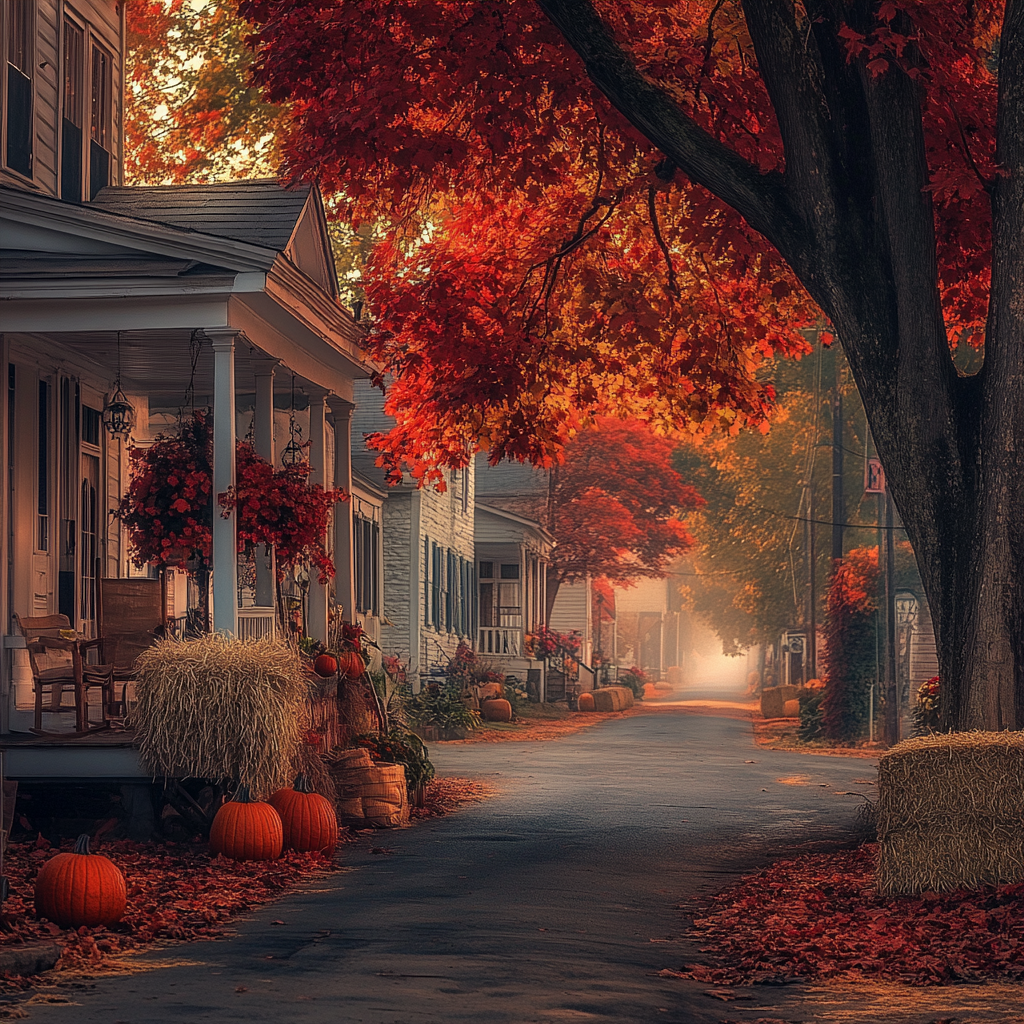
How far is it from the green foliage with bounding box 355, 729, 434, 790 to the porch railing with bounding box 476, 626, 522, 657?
2372 centimetres

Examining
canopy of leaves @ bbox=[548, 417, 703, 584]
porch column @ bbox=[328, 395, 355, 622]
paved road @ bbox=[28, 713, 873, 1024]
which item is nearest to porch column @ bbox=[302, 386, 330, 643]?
porch column @ bbox=[328, 395, 355, 622]

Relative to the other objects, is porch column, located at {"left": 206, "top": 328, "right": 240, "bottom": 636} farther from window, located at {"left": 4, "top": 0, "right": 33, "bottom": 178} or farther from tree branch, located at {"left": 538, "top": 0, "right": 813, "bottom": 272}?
tree branch, located at {"left": 538, "top": 0, "right": 813, "bottom": 272}

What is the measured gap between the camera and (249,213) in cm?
1398

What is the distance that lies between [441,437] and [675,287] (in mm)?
2750

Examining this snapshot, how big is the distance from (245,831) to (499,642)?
28654 mm

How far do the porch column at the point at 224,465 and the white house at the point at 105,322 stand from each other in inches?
0.6

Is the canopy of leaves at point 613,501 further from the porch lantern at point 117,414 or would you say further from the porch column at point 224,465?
the porch column at point 224,465

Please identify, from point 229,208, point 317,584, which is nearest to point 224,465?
point 229,208

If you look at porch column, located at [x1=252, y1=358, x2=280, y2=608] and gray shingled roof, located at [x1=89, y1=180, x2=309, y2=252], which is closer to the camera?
gray shingled roof, located at [x1=89, y1=180, x2=309, y2=252]

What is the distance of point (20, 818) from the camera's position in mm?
11773

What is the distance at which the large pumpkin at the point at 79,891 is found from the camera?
8.11m

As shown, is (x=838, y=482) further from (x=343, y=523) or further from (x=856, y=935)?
(x=856, y=935)

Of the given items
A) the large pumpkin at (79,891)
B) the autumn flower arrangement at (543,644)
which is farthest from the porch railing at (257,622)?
the autumn flower arrangement at (543,644)

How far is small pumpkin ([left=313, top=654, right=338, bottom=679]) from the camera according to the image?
1423 centimetres
